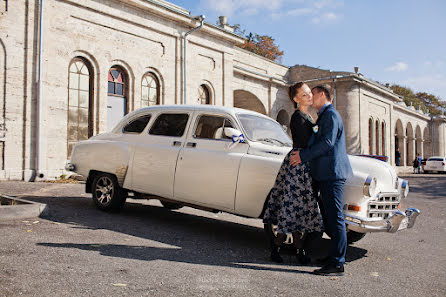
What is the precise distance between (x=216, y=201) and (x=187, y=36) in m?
15.0

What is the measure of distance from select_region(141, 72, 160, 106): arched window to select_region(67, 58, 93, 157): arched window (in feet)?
8.77

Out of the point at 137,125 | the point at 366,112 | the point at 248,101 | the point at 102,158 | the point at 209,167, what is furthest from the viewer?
the point at 366,112

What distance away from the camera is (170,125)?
6.43 meters

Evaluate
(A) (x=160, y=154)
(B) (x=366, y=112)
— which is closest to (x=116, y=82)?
(A) (x=160, y=154)

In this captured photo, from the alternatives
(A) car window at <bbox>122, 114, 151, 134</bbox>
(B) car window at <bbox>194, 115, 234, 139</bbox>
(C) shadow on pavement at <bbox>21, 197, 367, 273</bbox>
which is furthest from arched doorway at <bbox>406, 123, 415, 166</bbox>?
(B) car window at <bbox>194, 115, 234, 139</bbox>

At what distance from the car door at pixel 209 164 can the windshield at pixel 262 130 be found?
0.20 m

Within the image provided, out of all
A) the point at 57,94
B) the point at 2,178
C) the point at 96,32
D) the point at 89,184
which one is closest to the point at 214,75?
the point at 96,32

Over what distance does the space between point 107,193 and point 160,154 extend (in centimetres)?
159

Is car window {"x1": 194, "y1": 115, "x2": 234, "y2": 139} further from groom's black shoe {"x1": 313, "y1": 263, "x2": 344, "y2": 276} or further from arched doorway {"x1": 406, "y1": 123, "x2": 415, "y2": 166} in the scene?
arched doorway {"x1": 406, "y1": 123, "x2": 415, "y2": 166}

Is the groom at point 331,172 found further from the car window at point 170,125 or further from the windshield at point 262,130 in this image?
the car window at point 170,125

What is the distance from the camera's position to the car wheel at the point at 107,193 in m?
6.92

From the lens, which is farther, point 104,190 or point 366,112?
point 366,112

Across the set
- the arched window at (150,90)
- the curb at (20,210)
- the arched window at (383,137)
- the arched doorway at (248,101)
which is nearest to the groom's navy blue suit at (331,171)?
the curb at (20,210)

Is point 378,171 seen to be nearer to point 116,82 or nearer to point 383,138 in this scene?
point 116,82
